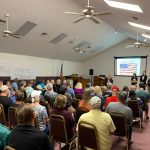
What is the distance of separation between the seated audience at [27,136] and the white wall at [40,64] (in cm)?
797

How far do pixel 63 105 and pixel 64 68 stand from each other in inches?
420

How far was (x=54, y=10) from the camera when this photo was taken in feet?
24.7

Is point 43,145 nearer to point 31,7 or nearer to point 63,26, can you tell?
point 31,7

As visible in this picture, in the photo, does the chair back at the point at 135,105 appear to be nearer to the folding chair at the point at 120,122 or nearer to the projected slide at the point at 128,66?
the folding chair at the point at 120,122

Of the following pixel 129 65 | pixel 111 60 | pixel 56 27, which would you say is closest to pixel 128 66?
pixel 129 65

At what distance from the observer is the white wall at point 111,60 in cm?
1498

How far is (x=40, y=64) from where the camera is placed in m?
11.8

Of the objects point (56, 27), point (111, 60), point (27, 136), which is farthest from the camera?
point (111, 60)

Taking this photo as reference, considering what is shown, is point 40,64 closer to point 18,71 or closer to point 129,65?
point 18,71

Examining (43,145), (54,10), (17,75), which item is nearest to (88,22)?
(54,10)

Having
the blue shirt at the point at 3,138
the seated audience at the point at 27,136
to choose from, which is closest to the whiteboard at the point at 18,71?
the blue shirt at the point at 3,138

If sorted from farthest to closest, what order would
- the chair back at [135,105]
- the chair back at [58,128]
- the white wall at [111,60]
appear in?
1. the white wall at [111,60]
2. the chair back at [135,105]
3. the chair back at [58,128]

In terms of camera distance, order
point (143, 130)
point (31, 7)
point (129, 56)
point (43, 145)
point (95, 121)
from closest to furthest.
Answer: point (43, 145) < point (95, 121) < point (143, 130) < point (31, 7) < point (129, 56)

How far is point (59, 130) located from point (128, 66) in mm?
12602
